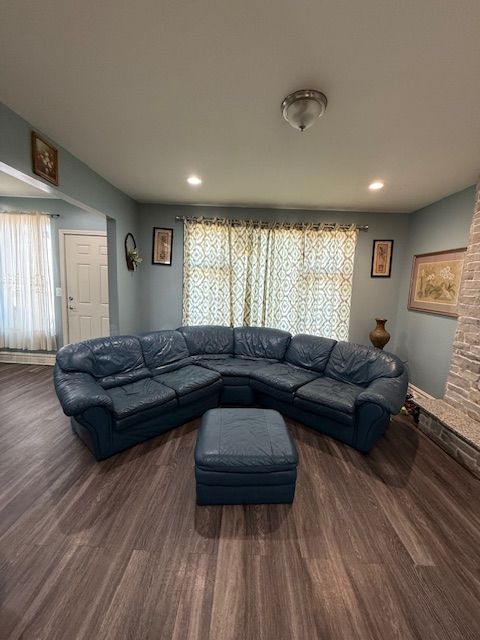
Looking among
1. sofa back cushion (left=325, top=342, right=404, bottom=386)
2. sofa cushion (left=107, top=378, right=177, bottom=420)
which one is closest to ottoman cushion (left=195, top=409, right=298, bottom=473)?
sofa cushion (left=107, top=378, right=177, bottom=420)

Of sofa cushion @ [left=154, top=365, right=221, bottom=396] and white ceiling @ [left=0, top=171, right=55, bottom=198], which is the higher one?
white ceiling @ [left=0, top=171, right=55, bottom=198]

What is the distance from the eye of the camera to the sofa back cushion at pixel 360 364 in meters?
2.65

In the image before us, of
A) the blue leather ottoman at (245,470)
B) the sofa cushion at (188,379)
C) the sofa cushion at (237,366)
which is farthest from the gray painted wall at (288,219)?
the blue leather ottoman at (245,470)

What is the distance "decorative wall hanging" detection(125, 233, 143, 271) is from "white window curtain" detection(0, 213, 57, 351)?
4.62ft

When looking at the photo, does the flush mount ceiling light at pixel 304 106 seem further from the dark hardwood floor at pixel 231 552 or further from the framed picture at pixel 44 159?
the dark hardwood floor at pixel 231 552

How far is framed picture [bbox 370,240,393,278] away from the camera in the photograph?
13.0 ft

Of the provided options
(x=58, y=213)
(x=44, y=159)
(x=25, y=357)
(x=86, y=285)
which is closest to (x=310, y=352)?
(x=44, y=159)

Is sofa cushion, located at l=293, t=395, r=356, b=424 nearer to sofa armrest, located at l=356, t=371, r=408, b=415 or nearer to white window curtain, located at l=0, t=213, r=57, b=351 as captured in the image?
sofa armrest, located at l=356, t=371, r=408, b=415

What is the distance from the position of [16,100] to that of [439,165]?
347 centimetres

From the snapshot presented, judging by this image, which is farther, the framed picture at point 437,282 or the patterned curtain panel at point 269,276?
the patterned curtain panel at point 269,276

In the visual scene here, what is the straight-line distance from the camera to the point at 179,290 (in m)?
4.13

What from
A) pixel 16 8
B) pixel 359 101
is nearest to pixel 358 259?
pixel 359 101

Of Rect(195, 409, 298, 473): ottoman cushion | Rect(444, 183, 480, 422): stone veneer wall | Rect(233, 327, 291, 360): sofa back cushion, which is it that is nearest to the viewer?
Rect(195, 409, 298, 473): ottoman cushion

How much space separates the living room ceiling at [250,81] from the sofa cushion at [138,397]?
2.25m
